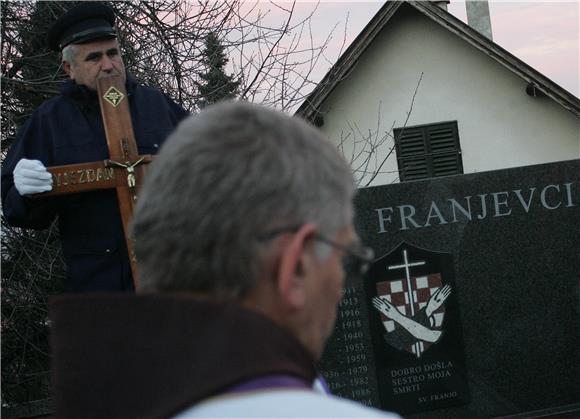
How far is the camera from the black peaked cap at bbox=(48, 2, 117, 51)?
148 inches

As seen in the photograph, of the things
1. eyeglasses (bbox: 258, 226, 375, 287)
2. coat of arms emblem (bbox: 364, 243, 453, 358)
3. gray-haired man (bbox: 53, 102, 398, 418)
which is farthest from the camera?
coat of arms emblem (bbox: 364, 243, 453, 358)

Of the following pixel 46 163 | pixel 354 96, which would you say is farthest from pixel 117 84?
pixel 354 96

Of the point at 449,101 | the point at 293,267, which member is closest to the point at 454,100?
the point at 449,101

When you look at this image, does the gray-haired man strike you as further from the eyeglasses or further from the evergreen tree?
the evergreen tree

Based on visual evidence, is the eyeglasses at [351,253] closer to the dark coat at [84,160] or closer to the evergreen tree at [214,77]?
the dark coat at [84,160]

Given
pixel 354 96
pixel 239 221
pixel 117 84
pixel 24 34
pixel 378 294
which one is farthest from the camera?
pixel 354 96

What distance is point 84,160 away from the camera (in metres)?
3.64

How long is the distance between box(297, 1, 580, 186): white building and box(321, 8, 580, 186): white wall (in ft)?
0.06

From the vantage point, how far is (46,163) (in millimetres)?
3646

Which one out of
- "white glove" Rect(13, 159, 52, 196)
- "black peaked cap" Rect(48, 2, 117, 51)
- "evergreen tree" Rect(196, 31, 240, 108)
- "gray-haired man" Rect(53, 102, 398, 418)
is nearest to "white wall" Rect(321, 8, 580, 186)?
"evergreen tree" Rect(196, 31, 240, 108)

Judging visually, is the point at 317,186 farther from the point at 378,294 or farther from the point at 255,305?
the point at 378,294

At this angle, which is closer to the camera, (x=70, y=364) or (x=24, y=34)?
(x=70, y=364)

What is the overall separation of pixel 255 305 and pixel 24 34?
7.24m

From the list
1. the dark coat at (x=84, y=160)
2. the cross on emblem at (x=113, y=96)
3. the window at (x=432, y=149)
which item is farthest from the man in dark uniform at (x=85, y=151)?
the window at (x=432, y=149)
